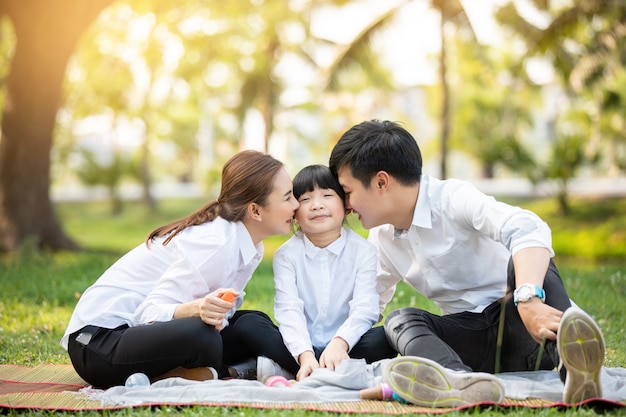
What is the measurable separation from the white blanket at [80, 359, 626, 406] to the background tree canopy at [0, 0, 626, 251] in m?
7.24

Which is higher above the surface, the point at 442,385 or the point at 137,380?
the point at 442,385

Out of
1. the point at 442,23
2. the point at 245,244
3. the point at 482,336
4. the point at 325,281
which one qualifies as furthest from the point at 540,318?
the point at 442,23

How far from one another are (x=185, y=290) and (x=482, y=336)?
1.39 meters

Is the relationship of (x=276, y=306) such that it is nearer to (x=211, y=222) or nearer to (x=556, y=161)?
(x=211, y=222)

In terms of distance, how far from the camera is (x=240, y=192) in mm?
3643

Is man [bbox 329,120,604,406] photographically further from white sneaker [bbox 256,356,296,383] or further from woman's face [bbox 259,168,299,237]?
white sneaker [bbox 256,356,296,383]

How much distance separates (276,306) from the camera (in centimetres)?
367

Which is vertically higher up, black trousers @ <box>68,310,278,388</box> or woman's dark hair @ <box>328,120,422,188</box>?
woman's dark hair @ <box>328,120,422,188</box>

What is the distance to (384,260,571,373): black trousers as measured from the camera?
3229 mm

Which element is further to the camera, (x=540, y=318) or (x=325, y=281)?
(x=325, y=281)

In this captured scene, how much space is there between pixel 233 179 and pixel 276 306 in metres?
0.66

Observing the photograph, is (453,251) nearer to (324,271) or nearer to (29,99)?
(324,271)

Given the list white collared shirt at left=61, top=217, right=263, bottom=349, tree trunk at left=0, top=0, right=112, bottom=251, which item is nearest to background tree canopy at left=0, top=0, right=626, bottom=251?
tree trunk at left=0, top=0, right=112, bottom=251

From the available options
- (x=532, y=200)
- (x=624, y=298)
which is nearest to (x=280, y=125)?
(x=532, y=200)
